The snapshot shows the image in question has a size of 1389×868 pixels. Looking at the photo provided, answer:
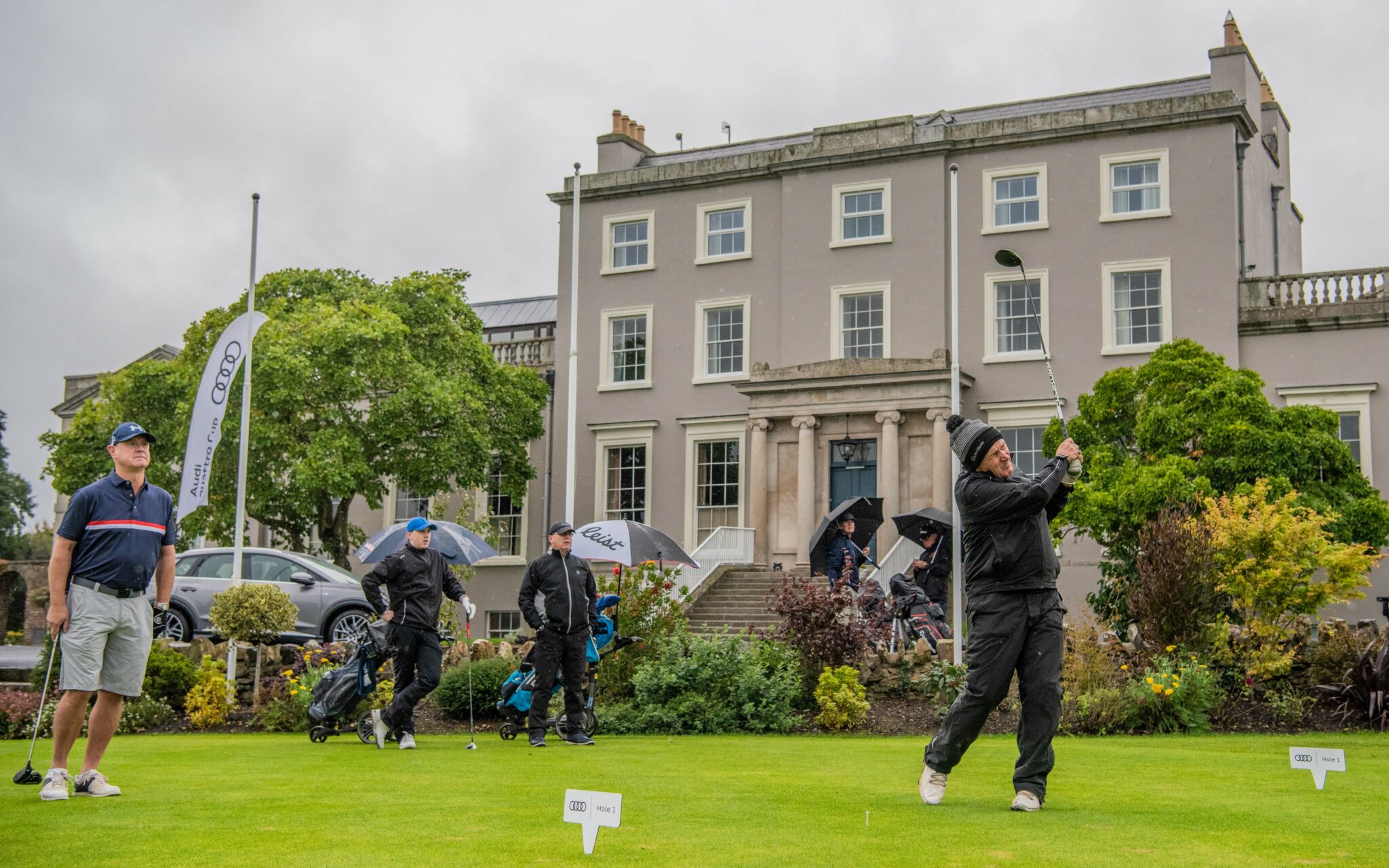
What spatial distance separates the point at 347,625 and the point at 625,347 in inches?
562

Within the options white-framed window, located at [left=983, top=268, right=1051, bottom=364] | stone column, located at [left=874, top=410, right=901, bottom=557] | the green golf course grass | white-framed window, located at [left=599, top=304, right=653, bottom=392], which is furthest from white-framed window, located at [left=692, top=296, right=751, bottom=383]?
the green golf course grass

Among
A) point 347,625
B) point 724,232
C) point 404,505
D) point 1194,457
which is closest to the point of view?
point 347,625

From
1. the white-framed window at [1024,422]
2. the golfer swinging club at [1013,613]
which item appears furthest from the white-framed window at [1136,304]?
the golfer swinging club at [1013,613]

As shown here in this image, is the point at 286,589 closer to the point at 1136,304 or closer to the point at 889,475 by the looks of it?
the point at 889,475

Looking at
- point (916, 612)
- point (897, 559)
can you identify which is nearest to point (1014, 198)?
point (897, 559)

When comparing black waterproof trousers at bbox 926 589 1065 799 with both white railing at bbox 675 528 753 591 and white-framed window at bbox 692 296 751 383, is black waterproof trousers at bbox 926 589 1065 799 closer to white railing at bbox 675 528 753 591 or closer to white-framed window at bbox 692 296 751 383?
white railing at bbox 675 528 753 591

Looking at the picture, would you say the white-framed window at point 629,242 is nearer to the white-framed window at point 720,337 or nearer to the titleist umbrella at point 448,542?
the white-framed window at point 720,337

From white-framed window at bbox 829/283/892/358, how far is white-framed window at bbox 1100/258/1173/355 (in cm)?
449

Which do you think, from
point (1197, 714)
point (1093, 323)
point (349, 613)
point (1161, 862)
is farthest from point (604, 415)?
point (1161, 862)

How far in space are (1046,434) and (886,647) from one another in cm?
631

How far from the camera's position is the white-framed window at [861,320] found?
98.5 feet

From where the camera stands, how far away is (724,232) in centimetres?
3228

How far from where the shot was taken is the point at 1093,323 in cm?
2803

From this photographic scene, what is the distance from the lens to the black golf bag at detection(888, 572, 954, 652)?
19438 mm
